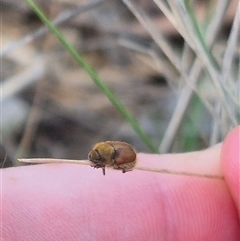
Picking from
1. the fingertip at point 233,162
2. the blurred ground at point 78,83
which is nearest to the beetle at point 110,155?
the fingertip at point 233,162

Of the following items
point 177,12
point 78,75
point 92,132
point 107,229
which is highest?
point 78,75

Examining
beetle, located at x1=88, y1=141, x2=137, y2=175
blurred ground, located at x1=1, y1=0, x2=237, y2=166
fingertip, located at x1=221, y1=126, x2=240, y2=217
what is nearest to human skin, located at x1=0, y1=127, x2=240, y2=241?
fingertip, located at x1=221, y1=126, x2=240, y2=217

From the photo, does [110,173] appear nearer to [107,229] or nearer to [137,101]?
[107,229]

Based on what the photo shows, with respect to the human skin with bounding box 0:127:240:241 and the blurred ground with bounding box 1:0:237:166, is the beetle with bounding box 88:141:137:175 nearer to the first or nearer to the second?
the human skin with bounding box 0:127:240:241

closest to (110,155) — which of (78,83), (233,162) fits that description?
(233,162)

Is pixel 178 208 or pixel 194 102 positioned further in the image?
pixel 194 102

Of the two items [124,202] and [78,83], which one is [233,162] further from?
[78,83]

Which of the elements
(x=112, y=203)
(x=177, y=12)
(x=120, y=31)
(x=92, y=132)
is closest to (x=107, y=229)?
(x=112, y=203)
